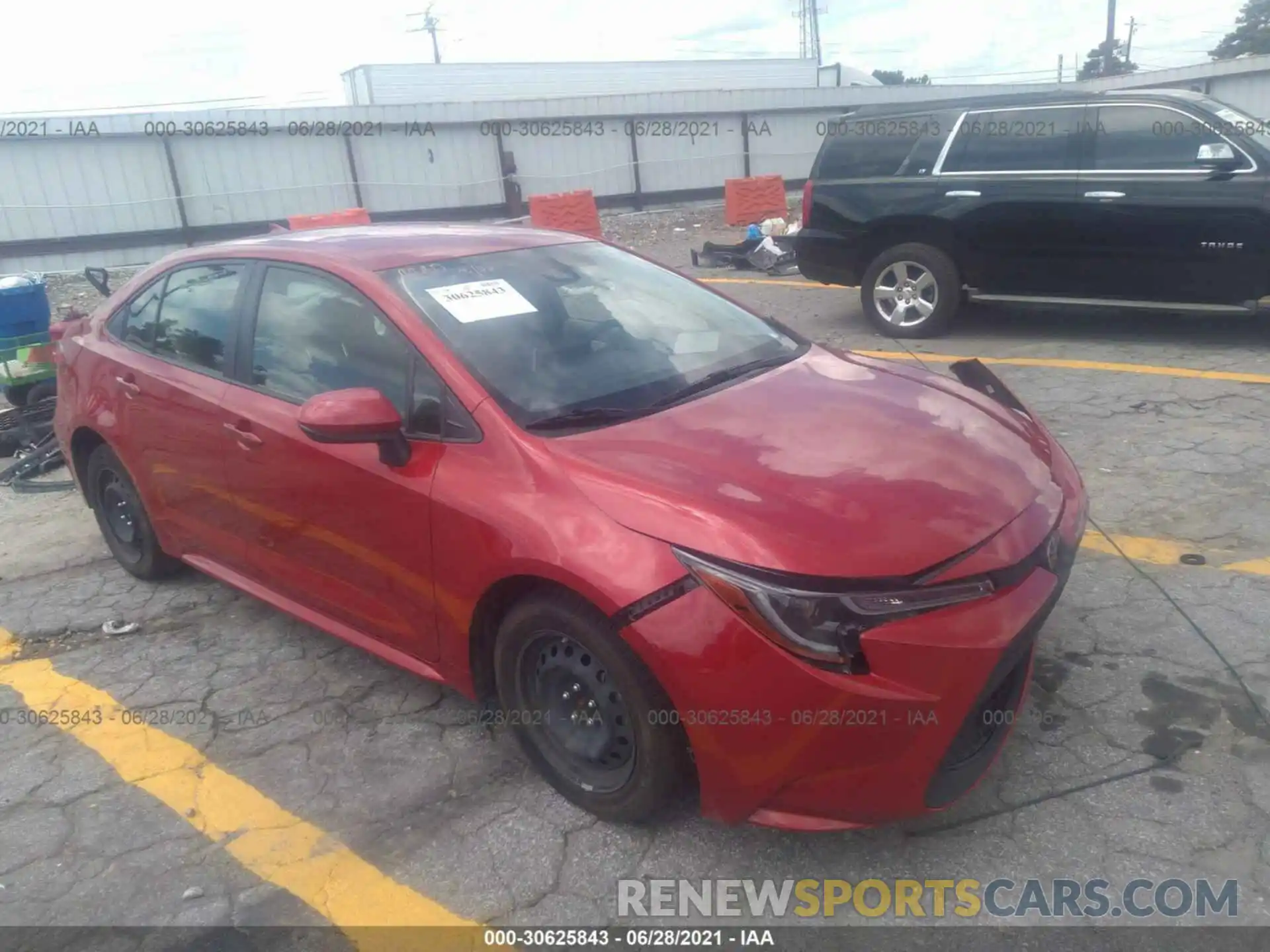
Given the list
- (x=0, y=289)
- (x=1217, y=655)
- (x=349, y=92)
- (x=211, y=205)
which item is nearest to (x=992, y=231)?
(x=1217, y=655)

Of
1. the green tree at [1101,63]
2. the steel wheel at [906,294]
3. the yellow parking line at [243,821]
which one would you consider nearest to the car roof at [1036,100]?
the steel wheel at [906,294]

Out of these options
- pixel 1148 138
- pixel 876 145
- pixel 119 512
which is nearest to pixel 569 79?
pixel 876 145

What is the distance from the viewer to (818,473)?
99.6 inches

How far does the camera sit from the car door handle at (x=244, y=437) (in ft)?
10.9

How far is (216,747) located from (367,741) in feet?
1.70

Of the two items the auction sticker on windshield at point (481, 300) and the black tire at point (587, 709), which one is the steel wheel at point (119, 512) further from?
the black tire at point (587, 709)

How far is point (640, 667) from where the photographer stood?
237cm

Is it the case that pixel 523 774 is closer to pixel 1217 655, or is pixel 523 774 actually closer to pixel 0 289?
pixel 1217 655

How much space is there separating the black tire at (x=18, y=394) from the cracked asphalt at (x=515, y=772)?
2819mm

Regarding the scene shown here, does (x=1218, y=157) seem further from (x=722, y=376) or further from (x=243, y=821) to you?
(x=243, y=821)

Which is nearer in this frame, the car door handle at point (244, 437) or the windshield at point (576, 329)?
the windshield at point (576, 329)

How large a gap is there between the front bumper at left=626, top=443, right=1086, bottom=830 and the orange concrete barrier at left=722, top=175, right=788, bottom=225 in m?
14.6

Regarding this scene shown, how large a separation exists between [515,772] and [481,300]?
1.50m

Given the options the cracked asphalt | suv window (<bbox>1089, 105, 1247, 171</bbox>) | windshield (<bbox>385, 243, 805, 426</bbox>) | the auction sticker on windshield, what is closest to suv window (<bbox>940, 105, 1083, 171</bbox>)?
suv window (<bbox>1089, 105, 1247, 171</bbox>)
